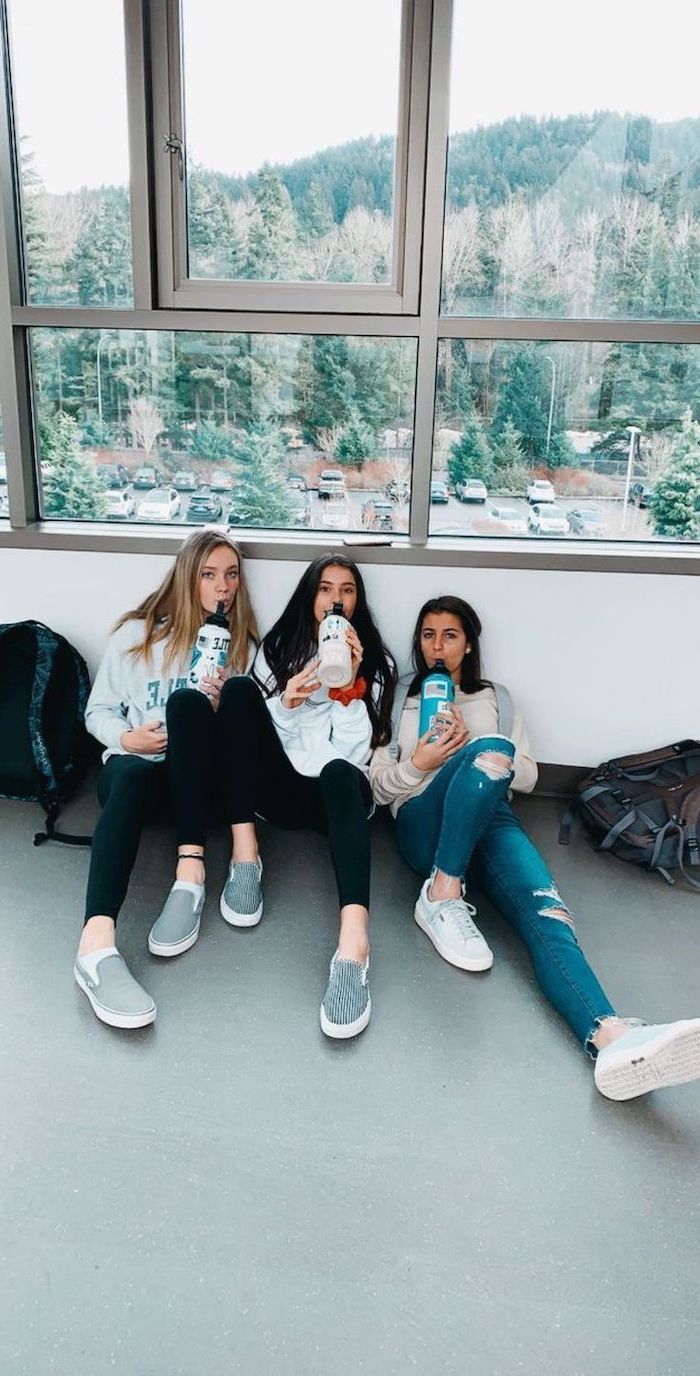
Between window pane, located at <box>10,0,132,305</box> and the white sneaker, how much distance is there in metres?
1.69

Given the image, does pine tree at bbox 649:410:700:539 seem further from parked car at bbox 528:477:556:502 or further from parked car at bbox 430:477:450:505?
parked car at bbox 430:477:450:505

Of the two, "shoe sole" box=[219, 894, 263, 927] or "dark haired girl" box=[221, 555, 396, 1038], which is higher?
"dark haired girl" box=[221, 555, 396, 1038]

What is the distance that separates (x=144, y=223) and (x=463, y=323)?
31.9 inches

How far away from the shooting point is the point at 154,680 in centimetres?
210

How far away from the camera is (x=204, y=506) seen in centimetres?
252

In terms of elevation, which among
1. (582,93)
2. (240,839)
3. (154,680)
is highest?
(582,93)

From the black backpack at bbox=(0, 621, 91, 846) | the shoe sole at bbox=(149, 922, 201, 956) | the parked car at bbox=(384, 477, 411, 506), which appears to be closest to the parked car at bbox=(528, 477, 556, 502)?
the parked car at bbox=(384, 477, 411, 506)

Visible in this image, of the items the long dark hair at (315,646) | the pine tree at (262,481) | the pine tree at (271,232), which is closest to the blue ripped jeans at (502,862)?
the long dark hair at (315,646)

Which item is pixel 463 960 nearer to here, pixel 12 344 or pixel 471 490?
pixel 471 490

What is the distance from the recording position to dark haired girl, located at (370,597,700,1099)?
1.38m

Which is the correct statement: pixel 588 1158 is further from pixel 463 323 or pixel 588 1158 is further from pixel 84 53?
pixel 84 53

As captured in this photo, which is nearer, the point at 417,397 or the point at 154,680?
the point at 154,680

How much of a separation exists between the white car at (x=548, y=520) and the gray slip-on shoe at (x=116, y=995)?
4.93 ft

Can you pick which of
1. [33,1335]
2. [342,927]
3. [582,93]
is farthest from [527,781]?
[582,93]
